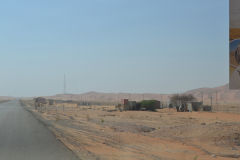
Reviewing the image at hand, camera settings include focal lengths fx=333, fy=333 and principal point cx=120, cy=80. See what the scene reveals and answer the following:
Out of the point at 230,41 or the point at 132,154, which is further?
the point at 230,41

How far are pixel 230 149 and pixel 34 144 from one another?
933 centimetres

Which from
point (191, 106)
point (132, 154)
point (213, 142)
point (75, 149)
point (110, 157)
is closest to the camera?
point (110, 157)

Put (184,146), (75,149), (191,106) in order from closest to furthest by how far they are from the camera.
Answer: (75,149), (184,146), (191,106)

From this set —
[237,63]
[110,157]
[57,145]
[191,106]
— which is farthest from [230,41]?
[191,106]

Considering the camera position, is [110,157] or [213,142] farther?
[213,142]

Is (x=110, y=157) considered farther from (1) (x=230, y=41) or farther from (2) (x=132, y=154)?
(1) (x=230, y=41)

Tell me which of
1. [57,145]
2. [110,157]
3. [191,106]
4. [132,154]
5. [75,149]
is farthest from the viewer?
[191,106]

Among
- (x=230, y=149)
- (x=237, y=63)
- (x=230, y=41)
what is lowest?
(x=230, y=149)

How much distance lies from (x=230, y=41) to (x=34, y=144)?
10.3 m

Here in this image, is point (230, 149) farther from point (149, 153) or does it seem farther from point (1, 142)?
point (1, 142)

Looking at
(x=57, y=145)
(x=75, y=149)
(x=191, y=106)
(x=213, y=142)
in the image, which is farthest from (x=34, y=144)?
(x=191, y=106)

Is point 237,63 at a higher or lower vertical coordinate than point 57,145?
higher

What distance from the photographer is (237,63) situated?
15.0 meters

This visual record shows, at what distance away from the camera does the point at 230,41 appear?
15.3 m
